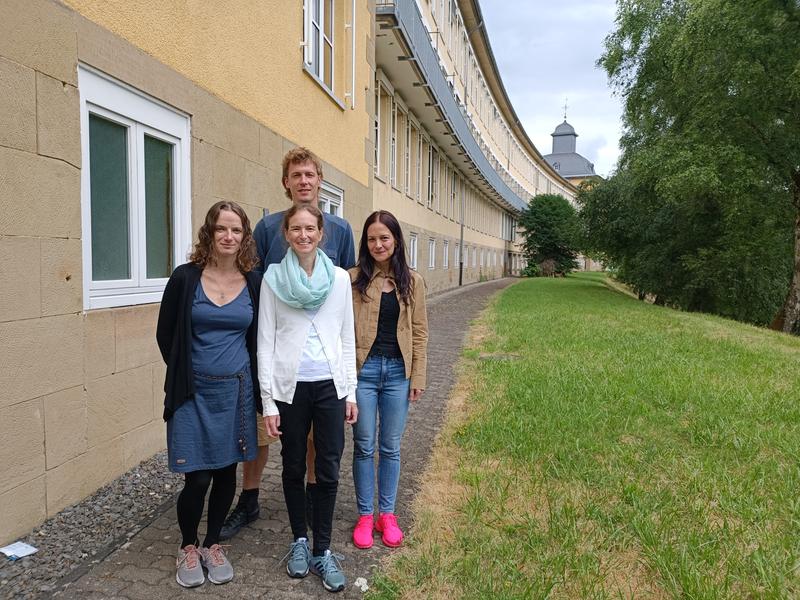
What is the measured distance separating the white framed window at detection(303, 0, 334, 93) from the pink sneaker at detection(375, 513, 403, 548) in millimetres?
5616

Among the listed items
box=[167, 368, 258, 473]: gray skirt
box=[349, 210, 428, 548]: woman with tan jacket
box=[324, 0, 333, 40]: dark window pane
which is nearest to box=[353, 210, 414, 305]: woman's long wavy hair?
box=[349, 210, 428, 548]: woman with tan jacket

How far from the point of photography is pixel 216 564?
9.32 feet

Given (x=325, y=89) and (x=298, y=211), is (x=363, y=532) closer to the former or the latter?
(x=298, y=211)

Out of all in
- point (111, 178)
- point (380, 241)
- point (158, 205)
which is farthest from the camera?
point (158, 205)

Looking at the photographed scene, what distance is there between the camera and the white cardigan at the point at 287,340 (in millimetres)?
2711

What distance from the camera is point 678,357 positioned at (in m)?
8.58

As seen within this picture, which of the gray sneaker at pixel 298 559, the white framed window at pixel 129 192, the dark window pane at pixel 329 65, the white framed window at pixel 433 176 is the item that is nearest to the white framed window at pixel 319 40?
the dark window pane at pixel 329 65

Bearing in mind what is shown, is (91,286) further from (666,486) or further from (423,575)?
(666,486)

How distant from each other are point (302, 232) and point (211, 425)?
101cm

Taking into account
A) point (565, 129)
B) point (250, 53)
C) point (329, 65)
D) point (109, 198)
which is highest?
point (565, 129)

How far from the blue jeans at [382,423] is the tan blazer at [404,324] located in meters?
0.06

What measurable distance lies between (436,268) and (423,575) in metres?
21.5

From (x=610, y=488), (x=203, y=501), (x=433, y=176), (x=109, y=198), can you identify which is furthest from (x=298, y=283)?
(x=433, y=176)

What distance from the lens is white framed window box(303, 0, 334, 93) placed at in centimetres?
700
